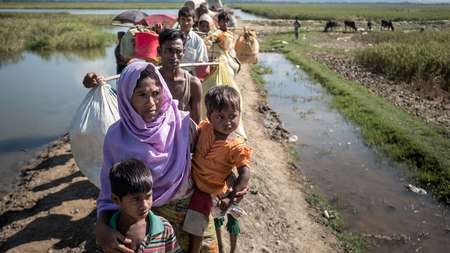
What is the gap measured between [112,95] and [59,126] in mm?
6860

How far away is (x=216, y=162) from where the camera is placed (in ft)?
7.16

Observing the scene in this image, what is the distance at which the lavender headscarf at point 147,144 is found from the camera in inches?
76.6

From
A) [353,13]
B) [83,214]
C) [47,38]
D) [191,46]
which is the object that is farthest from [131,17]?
[353,13]

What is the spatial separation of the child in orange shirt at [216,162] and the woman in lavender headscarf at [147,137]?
136 millimetres

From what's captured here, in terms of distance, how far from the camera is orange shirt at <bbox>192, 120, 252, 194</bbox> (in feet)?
7.13

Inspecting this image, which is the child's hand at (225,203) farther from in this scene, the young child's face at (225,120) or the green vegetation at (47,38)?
the green vegetation at (47,38)

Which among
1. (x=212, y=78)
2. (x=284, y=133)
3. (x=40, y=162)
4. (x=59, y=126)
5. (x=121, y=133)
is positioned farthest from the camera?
(x=59, y=126)

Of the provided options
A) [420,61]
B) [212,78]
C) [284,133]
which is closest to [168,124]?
[212,78]

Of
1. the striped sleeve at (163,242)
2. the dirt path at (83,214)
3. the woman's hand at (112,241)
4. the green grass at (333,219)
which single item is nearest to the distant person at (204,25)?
the dirt path at (83,214)

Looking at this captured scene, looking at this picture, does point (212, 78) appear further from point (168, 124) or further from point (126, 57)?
point (168, 124)

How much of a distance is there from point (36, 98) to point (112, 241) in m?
11.0

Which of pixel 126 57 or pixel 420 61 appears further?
pixel 420 61

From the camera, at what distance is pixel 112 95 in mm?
3031

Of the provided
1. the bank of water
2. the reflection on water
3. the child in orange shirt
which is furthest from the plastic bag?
the reflection on water
